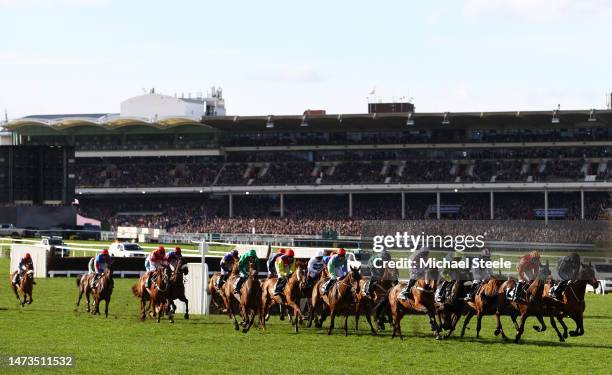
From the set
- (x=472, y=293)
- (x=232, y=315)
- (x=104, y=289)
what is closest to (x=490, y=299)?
(x=472, y=293)

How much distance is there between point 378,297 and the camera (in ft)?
69.5

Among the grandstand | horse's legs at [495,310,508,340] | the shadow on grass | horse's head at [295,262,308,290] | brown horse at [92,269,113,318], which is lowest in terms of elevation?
the shadow on grass

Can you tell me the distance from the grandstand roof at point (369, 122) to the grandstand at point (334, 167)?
8 centimetres

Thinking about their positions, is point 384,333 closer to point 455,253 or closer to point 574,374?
point 455,253

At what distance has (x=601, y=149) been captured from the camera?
76.1 metres

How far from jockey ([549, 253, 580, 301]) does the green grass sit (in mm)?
851

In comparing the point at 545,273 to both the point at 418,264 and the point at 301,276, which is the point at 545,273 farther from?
the point at 301,276

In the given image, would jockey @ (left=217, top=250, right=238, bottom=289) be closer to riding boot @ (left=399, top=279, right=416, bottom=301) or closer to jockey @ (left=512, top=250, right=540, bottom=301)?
riding boot @ (left=399, top=279, right=416, bottom=301)

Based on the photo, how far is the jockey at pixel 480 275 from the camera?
813 inches

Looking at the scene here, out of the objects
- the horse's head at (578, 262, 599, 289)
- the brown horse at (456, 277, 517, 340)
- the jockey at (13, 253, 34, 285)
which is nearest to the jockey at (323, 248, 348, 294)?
the brown horse at (456, 277, 517, 340)

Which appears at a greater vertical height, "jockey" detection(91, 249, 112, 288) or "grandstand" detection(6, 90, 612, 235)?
"grandstand" detection(6, 90, 612, 235)

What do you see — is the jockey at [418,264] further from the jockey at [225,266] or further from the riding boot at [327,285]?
the jockey at [225,266]

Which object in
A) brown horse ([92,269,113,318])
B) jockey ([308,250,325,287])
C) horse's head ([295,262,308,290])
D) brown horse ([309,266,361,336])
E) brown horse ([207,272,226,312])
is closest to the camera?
brown horse ([309,266,361,336])

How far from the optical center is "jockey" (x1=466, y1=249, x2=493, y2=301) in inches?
813
